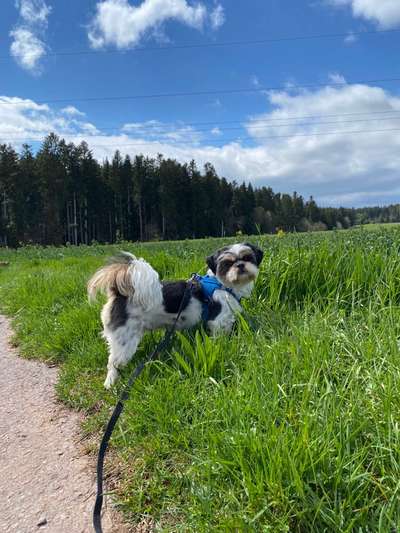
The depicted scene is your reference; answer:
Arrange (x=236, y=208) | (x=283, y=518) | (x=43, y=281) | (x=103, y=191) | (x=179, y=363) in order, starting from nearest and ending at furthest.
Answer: (x=283, y=518) < (x=179, y=363) < (x=43, y=281) < (x=103, y=191) < (x=236, y=208)

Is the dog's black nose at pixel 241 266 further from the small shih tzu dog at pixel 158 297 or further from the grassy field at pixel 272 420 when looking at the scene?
the grassy field at pixel 272 420

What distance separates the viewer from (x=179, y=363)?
3207 mm

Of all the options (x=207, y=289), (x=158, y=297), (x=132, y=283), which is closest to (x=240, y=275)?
(x=207, y=289)

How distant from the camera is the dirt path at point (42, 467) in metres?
2.15

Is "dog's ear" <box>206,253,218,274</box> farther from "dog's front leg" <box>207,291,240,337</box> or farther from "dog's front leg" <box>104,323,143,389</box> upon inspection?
"dog's front leg" <box>104,323,143,389</box>

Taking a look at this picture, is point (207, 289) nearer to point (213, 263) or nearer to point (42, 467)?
point (213, 263)

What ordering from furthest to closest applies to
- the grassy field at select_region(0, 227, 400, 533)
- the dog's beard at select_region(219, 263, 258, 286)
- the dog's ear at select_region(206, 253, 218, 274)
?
the dog's ear at select_region(206, 253, 218, 274) < the dog's beard at select_region(219, 263, 258, 286) < the grassy field at select_region(0, 227, 400, 533)

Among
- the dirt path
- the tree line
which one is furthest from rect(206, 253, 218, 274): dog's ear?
the tree line

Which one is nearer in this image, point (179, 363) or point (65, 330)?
point (179, 363)

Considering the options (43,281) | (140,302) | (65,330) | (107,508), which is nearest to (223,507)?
(107,508)

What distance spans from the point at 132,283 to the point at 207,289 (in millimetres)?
1016

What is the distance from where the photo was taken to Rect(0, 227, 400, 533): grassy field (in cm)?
173

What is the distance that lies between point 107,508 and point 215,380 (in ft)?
3.55

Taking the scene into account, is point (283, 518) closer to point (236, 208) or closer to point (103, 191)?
point (103, 191)
